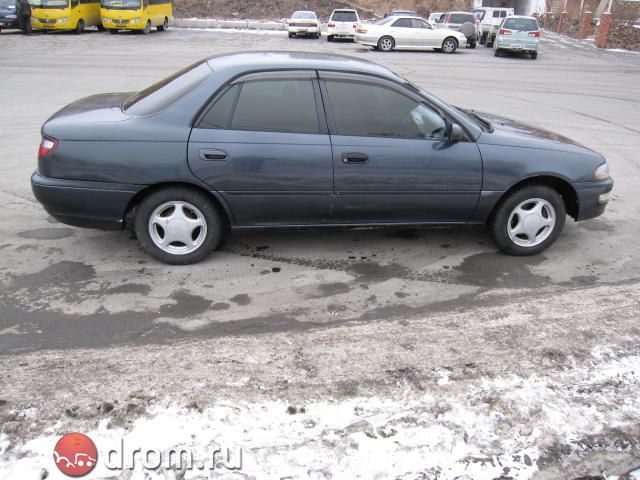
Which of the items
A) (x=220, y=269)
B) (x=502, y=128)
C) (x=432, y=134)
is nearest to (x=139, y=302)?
(x=220, y=269)

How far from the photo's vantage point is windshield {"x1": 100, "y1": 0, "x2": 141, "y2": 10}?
26.8 meters

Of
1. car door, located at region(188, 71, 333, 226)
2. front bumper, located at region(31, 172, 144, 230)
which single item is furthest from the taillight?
car door, located at region(188, 71, 333, 226)

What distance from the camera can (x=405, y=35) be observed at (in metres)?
24.3

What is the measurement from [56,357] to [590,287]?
391 centimetres

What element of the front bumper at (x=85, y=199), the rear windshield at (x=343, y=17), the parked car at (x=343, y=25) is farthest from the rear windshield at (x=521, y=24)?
the front bumper at (x=85, y=199)

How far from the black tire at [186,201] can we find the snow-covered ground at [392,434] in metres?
1.89

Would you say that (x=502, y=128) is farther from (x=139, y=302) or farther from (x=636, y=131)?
(x=636, y=131)

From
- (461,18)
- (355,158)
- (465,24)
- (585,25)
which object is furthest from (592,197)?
(585,25)

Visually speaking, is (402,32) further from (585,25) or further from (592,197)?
(592,197)

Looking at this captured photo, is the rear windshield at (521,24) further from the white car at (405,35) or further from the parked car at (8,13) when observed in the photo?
the parked car at (8,13)

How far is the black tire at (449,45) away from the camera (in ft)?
81.1

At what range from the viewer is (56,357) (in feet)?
11.0

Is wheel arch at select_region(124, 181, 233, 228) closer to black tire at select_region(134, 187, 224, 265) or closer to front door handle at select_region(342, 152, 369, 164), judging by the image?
black tire at select_region(134, 187, 224, 265)

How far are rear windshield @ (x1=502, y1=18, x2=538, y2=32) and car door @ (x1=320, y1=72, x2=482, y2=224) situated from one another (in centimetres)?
2198
